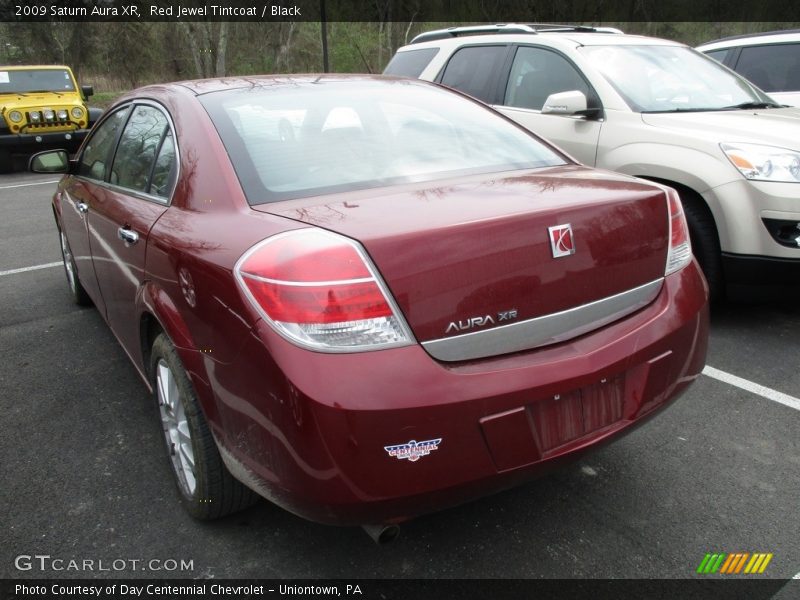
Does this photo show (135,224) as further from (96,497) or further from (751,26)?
(751,26)

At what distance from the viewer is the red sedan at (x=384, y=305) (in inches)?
67.0

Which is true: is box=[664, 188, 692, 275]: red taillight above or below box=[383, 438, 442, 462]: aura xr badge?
above

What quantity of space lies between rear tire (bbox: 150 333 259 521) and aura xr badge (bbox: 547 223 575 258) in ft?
4.15

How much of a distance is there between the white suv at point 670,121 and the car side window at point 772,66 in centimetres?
229

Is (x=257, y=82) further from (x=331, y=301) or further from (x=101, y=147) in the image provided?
(x=331, y=301)

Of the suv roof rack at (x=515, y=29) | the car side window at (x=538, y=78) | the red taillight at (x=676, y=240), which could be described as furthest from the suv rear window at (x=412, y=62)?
the red taillight at (x=676, y=240)

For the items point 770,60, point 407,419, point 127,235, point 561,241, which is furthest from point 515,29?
point 407,419

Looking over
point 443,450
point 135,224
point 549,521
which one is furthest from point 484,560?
point 135,224

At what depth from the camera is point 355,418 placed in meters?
1.65

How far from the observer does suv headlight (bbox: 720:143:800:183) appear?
378 centimetres

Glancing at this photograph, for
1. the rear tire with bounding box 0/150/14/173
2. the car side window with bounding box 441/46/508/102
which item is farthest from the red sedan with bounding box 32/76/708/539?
the rear tire with bounding box 0/150/14/173

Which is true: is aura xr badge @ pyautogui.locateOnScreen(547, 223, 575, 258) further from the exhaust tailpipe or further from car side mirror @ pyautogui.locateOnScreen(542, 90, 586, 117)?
car side mirror @ pyautogui.locateOnScreen(542, 90, 586, 117)

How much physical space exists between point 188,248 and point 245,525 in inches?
41.0

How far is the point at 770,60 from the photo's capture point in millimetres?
7020
